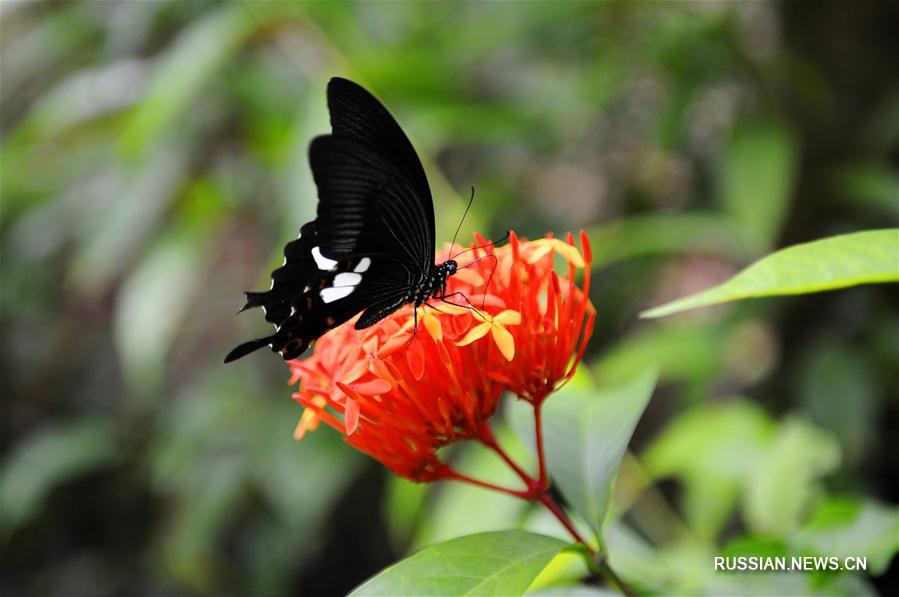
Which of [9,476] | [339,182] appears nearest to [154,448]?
[9,476]

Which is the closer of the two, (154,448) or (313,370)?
(313,370)

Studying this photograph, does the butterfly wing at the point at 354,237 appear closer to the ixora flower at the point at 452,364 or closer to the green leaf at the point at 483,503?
the ixora flower at the point at 452,364

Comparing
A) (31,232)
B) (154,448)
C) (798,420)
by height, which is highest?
(31,232)

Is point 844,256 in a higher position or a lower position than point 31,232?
higher

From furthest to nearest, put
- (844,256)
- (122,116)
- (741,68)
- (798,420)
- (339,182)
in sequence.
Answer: (122,116) < (741,68) < (798,420) < (339,182) < (844,256)

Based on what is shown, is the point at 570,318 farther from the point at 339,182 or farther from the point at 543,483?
the point at 339,182

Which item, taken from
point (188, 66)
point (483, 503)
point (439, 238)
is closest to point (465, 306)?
point (483, 503)
